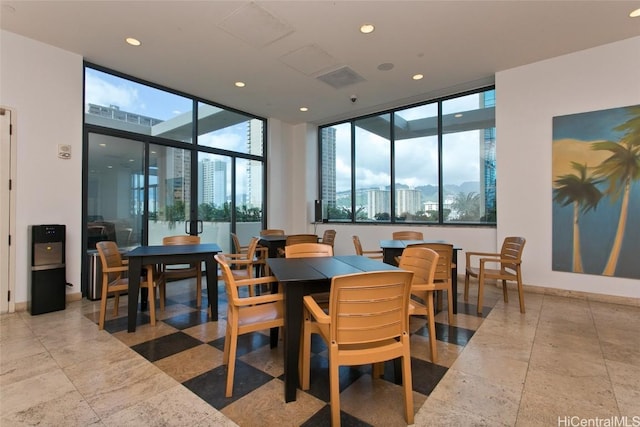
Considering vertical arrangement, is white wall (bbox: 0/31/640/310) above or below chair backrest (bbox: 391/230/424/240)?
above

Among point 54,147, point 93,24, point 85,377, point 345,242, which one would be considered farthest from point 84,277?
point 345,242

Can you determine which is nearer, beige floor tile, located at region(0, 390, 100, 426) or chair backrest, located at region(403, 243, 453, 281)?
beige floor tile, located at region(0, 390, 100, 426)

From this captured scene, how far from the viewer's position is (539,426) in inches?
66.5

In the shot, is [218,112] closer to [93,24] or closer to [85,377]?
[93,24]

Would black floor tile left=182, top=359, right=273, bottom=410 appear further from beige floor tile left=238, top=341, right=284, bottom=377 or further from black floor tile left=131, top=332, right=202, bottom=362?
black floor tile left=131, top=332, right=202, bottom=362

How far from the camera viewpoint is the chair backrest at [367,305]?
1.56 metres

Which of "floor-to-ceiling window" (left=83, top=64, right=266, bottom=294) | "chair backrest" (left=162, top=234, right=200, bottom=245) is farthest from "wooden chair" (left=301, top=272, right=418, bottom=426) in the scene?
"floor-to-ceiling window" (left=83, top=64, right=266, bottom=294)

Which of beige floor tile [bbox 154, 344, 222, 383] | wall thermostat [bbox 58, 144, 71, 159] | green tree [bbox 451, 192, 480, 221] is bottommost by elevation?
beige floor tile [bbox 154, 344, 222, 383]

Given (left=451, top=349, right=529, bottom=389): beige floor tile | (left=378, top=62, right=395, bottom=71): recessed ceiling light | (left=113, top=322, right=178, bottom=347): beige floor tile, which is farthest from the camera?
(left=378, top=62, right=395, bottom=71): recessed ceiling light

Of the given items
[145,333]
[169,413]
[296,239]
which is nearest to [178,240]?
[145,333]

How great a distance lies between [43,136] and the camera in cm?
397

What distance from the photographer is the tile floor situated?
5.89 feet

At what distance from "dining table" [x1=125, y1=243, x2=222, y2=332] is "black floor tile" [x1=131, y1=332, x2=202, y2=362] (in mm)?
441

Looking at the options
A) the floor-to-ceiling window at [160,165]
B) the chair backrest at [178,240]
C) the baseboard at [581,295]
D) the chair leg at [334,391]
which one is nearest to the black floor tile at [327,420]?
the chair leg at [334,391]
